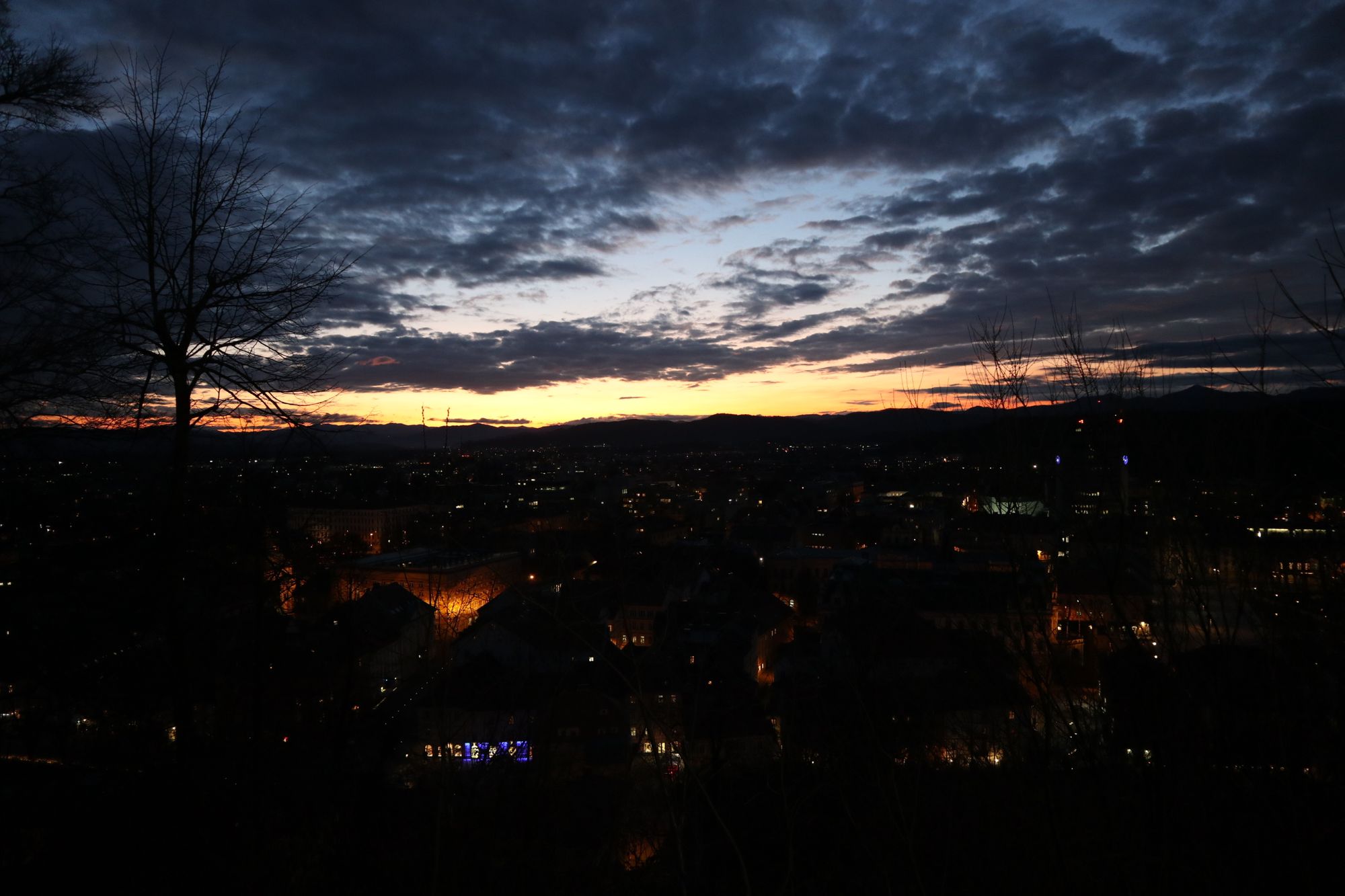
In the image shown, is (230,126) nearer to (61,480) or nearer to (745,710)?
(61,480)

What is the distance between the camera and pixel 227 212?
3.47m

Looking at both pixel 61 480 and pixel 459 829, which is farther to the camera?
pixel 61 480

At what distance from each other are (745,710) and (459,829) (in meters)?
2.16

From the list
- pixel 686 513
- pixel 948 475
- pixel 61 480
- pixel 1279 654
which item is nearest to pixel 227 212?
pixel 61 480

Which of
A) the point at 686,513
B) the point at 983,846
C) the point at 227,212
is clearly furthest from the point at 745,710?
the point at 686,513

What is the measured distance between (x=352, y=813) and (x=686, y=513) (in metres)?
22.9

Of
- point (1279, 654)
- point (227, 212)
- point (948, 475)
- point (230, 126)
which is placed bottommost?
point (1279, 654)

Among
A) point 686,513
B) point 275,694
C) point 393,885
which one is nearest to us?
point 393,885

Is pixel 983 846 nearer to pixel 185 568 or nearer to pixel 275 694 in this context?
pixel 185 568

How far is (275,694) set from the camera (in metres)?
4.58

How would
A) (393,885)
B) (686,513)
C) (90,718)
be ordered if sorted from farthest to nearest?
1. (686,513)
2. (90,718)
3. (393,885)

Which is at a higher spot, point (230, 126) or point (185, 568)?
point (230, 126)

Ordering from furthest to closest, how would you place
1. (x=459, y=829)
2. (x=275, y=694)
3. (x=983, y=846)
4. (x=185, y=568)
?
1. (x=275, y=694)
2. (x=185, y=568)
3. (x=459, y=829)
4. (x=983, y=846)

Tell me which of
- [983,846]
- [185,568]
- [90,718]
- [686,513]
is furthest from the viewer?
[686,513]
